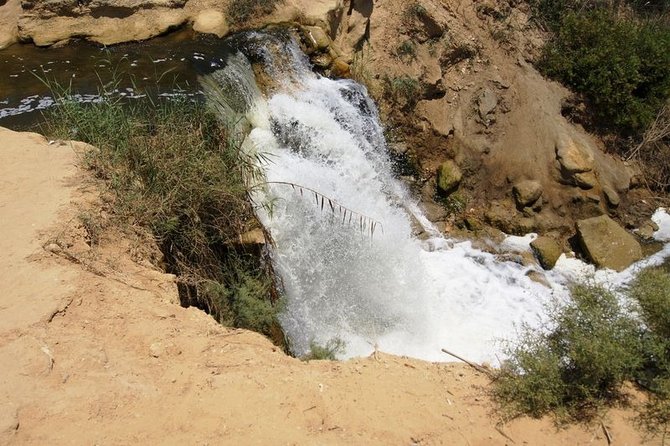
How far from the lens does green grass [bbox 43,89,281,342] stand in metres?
4.74

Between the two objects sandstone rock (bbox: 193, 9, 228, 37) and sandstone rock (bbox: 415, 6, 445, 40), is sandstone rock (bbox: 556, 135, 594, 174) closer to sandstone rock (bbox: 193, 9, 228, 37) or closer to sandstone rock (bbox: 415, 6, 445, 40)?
sandstone rock (bbox: 415, 6, 445, 40)

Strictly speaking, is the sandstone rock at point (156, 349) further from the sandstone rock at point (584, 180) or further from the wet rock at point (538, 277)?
the sandstone rock at point (584, 180)

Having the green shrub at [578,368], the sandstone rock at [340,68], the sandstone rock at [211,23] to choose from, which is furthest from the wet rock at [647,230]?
the sandstone rock at [211,23]

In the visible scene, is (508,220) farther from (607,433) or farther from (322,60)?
(607,433)

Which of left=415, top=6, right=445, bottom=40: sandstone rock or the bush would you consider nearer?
the bush

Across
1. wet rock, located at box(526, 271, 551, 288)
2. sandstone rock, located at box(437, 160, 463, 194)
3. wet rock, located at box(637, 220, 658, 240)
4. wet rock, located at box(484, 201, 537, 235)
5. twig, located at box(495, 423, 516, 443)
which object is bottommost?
wet rock, located at box(526, 271, 551, 288)

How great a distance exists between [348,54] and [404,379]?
20.6 feet

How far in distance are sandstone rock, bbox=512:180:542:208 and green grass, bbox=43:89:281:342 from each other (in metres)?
4.40

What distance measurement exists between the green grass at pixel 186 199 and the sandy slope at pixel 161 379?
0.46 metres

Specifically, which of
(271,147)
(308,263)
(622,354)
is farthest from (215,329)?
(271,147)

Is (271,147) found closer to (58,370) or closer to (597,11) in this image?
(58,370)

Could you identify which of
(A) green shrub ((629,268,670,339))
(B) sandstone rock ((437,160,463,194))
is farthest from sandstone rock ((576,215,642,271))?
(A) green shrub ((629,268,670,339))

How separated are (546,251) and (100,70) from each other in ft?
20.7

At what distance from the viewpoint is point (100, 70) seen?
7.18m
